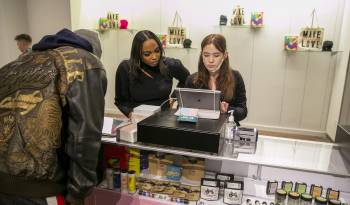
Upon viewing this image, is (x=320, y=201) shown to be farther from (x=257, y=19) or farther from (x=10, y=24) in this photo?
(x=10, y=24)

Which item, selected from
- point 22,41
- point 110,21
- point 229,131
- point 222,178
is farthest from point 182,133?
point 22,41

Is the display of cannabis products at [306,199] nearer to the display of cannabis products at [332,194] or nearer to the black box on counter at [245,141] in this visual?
the display of cannabis products at [332,194]

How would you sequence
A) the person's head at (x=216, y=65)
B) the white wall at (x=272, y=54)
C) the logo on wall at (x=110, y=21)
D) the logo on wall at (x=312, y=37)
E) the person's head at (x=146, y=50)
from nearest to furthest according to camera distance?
the person's head at (x=216, y=65)
the person's head at (x=146, y=50)
the logo on wall at (x=312, y=37)
the white wall at (x=272, y=54)
the logo on wall at (x=110, y=21)

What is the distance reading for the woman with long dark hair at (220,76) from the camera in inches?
67.7

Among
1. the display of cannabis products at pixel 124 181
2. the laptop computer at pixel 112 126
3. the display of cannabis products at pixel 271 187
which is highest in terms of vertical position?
the laptop computer at pixel 112 126

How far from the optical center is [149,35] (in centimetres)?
192

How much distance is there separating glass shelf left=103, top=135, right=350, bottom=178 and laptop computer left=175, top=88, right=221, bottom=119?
0.22m

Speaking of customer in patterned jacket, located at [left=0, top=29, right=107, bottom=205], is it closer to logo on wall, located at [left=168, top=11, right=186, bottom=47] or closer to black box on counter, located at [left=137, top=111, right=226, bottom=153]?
black box on counter, located at [left=137, top=111, right=226, bottom=153]

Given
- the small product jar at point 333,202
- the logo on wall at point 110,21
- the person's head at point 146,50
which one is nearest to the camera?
the small product jar at point 333,202

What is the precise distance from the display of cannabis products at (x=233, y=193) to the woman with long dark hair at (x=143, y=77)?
93 centimetres

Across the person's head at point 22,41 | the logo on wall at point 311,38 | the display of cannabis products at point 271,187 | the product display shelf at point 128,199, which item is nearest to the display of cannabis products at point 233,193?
the product display shelf at point 128,199

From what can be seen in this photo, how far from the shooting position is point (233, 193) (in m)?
1.33

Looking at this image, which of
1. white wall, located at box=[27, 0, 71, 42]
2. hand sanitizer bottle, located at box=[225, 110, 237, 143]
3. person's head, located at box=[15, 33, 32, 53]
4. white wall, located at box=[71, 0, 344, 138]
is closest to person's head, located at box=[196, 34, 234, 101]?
hand sanitizer bottle, located at box=[225, 110, 237, 143]

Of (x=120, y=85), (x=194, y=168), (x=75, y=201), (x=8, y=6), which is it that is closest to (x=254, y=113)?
(x=120, y=85)
